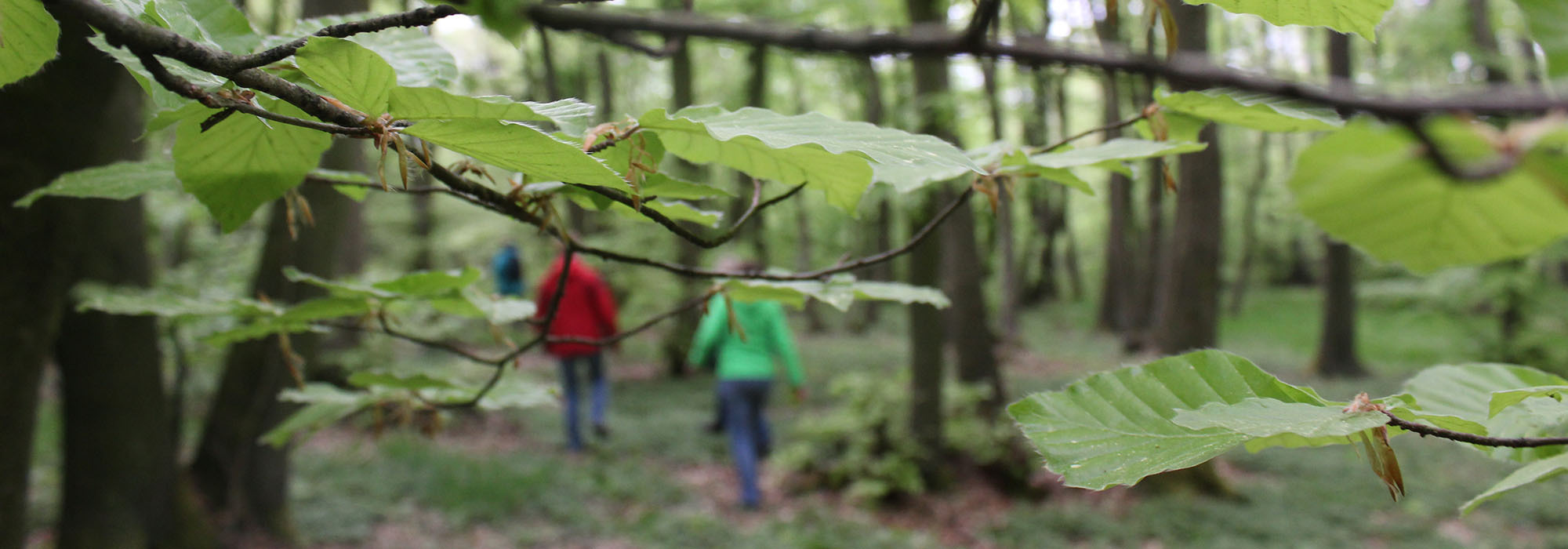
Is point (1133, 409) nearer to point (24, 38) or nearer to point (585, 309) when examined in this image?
point (24, 38)

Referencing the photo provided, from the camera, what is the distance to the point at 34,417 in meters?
1.68

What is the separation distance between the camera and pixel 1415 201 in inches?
13.3

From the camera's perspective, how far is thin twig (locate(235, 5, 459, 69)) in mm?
543

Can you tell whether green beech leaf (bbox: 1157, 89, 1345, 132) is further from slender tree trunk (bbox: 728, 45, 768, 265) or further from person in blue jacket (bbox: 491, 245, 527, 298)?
slender tree trunk (bbox: 728, 45, 768, 265)

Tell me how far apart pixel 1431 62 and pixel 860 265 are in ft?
69.7

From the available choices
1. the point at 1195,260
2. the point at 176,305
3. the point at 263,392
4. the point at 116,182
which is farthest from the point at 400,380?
the point at 1195,260

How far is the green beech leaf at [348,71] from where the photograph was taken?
0.60 meters

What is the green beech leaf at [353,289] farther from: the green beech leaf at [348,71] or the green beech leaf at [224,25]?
the green beech leaf at [348,71]

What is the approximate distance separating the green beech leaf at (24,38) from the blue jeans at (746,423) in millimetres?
4997

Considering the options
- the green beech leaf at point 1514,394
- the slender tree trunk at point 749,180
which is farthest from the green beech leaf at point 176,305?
the slender tree trunk at point 749,180

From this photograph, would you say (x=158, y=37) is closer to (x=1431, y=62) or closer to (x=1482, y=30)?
(x=1482, y=30)

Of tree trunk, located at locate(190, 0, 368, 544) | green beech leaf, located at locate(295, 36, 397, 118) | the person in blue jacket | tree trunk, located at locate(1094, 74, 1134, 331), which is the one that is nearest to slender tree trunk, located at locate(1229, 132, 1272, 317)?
tree trunk, located at locate(1094, 74, 1134, 331)

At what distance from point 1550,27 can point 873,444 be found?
574 centimetres

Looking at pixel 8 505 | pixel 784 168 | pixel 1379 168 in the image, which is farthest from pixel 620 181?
pixel 8 505
